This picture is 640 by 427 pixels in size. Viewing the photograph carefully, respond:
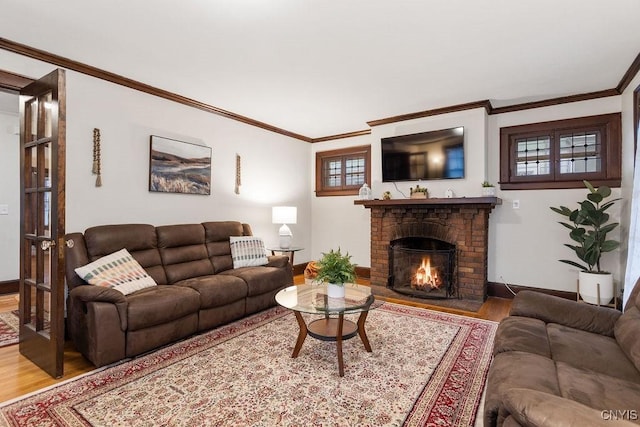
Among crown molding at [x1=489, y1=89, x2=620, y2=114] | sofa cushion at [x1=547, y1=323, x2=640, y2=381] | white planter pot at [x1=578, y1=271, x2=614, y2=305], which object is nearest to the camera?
sofa cushion at [x1=547, y1=323, x2=640, y2=381]

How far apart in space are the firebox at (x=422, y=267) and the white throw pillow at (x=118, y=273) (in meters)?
3.19

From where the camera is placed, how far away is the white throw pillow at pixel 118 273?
272cm

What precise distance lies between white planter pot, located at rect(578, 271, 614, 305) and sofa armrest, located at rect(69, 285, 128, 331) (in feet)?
14.6

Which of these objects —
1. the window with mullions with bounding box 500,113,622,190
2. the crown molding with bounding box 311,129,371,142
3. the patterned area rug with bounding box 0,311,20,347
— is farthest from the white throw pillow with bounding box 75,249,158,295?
the window with mullions with bounding box 500,113,622,190

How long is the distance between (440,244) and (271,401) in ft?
10.7

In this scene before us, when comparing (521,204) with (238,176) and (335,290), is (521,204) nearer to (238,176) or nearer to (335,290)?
(335,290)

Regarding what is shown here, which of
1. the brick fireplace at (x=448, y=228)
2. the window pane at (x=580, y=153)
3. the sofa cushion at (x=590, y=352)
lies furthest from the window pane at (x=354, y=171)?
the sofa cushion at (x=590, y=352)

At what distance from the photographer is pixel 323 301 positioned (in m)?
2.63

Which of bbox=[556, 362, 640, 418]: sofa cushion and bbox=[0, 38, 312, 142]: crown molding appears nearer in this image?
bbox=[556, 362, 640, 418]: sofa cushion

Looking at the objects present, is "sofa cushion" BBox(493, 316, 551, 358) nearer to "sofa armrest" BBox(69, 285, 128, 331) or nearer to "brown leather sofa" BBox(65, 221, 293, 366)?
"brown leather sofa" BBox(65, 221, 293, 366)

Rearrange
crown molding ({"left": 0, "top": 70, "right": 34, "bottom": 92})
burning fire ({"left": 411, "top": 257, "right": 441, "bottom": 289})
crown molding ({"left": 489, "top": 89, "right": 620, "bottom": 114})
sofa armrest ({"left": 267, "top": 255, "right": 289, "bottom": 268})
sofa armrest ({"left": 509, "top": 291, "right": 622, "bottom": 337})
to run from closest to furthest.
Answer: sofa armrest ({"left": 509, "top": 291, "right": 622, "bottom": 337}) < crown molding ({"left": 0, "top": 70, "right": 34, "bottom": 92}) < crown molding ({"left": 489, "top": 89, "right": 620, "bottom": 114}) < sofa armrest ({"left": 267, "top": 255, "right": 289, "bottom": 268}) < burning fire ({"left": 411, "top": 257, "right": 441, "bottom": 289})

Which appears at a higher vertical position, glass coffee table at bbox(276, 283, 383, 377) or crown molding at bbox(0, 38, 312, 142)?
crown molding at bbox(0, 38, 312, 142)

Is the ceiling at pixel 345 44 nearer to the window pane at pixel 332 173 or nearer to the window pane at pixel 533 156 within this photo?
the window pane at pixel 533 156

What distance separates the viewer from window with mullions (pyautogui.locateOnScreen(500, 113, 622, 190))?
3803 millimetres
